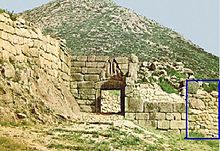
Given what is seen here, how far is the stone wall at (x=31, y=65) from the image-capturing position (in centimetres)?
1205

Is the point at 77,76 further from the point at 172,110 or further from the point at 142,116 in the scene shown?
the point at 172,110

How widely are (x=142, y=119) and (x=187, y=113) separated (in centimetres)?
157

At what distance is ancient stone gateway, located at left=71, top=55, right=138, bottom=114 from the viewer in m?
17.7

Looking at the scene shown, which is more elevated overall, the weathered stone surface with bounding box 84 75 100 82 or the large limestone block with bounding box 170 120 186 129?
the weathered stone surface with bounding box 84 75 100 82

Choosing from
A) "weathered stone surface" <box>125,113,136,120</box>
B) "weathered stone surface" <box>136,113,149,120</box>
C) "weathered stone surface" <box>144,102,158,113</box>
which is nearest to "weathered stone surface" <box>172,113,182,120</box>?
"weathered stone surface" <box>144,102,158,113</box>

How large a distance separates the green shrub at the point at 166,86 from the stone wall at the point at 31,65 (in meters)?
3.62

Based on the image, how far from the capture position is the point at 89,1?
26922mm

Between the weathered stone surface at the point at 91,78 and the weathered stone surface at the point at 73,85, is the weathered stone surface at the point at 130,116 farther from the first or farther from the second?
the weathered stone surface at the point at 73,85

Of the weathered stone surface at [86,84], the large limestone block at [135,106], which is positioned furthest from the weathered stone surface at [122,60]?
the large limestone block at [135,106]

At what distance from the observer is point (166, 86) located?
18422 mm

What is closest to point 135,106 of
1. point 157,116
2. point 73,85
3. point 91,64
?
point 157,116

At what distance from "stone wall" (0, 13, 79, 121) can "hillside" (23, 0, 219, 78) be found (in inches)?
222

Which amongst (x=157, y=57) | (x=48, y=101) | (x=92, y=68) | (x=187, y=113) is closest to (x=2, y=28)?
(x=48, y=101)

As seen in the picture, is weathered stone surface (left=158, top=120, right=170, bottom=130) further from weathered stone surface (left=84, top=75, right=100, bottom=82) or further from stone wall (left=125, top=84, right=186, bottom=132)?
weathered stone surface (left=84, top=75, right=100, bottom=82)
